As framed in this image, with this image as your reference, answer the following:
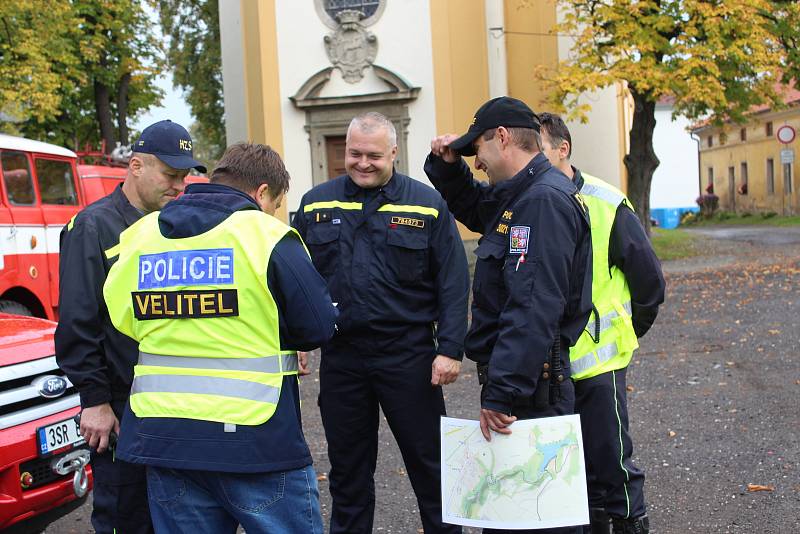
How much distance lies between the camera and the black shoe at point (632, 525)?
4.01 metres

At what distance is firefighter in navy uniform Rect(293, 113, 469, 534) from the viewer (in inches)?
156

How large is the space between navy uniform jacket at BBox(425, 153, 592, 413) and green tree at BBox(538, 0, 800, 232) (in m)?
14.2

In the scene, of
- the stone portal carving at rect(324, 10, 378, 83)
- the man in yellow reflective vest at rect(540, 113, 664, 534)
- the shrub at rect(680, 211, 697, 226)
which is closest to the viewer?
the man in yellow reflective vest at rect(540, 113, 664, 534)

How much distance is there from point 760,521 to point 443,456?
2.11 m

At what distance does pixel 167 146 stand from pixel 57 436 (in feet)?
4.92

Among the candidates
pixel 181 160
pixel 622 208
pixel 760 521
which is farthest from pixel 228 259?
pixel 760 521

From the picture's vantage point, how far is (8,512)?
374 centimetres

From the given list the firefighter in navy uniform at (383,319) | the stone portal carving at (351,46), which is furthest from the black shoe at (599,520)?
the stone portal carving at (351,46)

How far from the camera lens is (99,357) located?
3.27 metres

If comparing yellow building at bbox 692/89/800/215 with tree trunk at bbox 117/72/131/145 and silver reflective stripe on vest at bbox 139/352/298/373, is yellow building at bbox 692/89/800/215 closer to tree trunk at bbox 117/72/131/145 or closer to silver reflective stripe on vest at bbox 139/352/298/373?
tree trunk at bbox 117/72/131/145

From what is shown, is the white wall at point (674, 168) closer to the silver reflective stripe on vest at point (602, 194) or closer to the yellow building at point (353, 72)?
the yellow building at point (353, 72)

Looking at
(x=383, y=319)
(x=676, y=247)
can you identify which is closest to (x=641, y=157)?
(x=676, y=247)

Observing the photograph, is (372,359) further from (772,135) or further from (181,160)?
(772,135)

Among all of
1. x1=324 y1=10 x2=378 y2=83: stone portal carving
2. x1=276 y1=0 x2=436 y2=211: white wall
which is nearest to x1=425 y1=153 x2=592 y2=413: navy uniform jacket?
x1=276 y1=0 x2=436 y2=211: white wall
